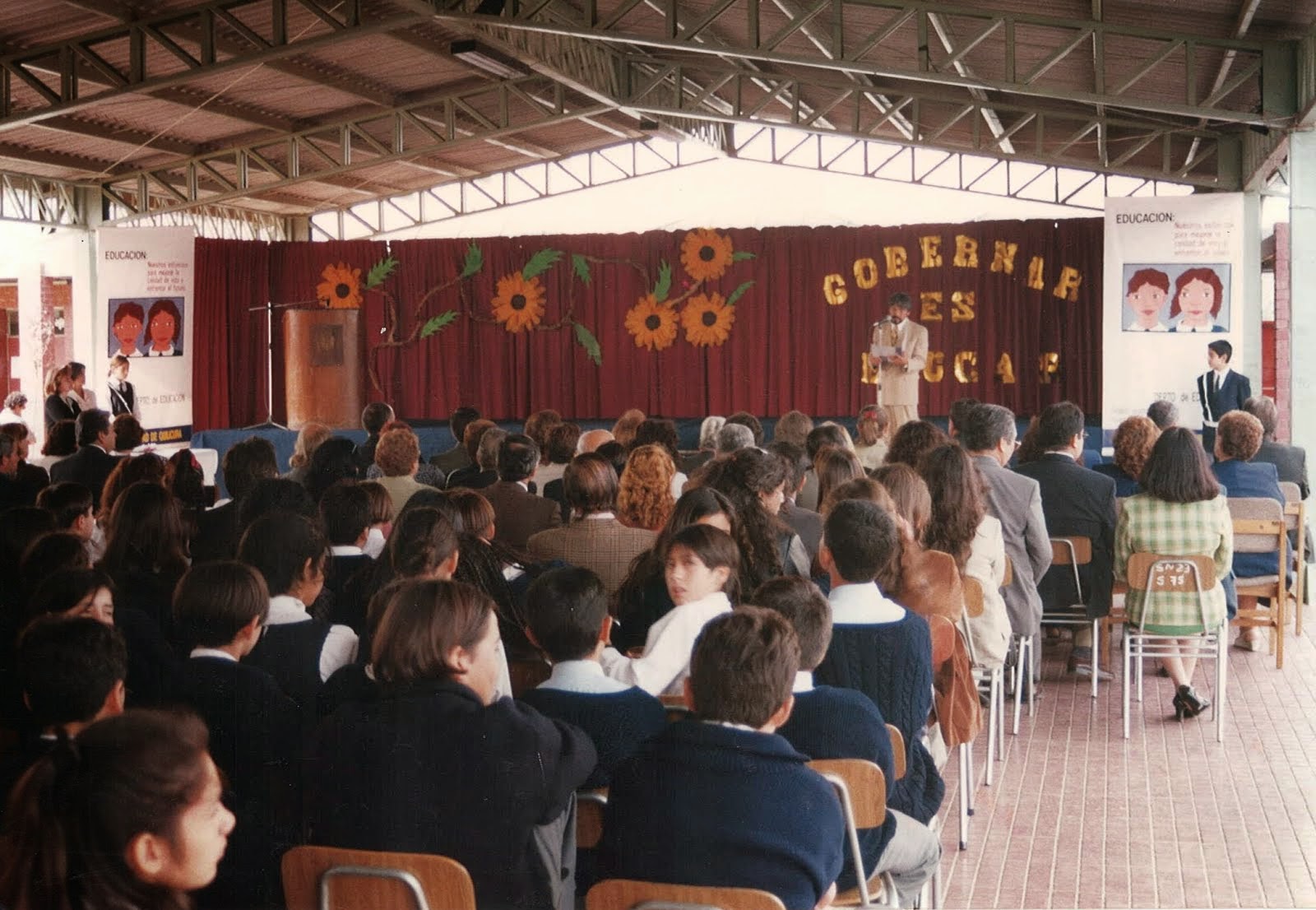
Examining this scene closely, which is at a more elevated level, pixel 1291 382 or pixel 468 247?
pixel 468 247

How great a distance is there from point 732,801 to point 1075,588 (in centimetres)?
430

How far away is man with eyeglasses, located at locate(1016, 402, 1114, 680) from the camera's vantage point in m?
5.96

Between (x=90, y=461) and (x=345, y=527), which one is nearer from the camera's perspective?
(x=345, y=527)

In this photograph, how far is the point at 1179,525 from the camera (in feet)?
18.4

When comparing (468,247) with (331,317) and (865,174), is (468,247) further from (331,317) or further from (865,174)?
(865,174)

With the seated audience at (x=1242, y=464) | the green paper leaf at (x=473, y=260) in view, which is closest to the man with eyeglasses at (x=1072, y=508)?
the seated audience at (x=1242, y=464)

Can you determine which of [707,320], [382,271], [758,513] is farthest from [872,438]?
[382,271]

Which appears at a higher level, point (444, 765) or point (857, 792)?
point (444, 765)

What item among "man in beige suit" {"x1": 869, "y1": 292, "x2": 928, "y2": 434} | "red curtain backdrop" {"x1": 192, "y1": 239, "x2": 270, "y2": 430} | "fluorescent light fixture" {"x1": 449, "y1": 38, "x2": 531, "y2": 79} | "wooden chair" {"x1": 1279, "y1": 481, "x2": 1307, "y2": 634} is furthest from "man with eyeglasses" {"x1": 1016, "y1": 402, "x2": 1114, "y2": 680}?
"red curtain backdrop" {"x1": 192, "y1": 239, "x2": 270, "y2": 430}

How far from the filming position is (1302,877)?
4.11m

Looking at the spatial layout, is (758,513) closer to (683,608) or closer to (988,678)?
(683,608)

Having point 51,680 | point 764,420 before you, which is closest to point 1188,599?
point 51,680

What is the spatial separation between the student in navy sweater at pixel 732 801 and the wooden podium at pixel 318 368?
45.6 feet

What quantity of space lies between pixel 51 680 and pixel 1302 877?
11.1 feet
